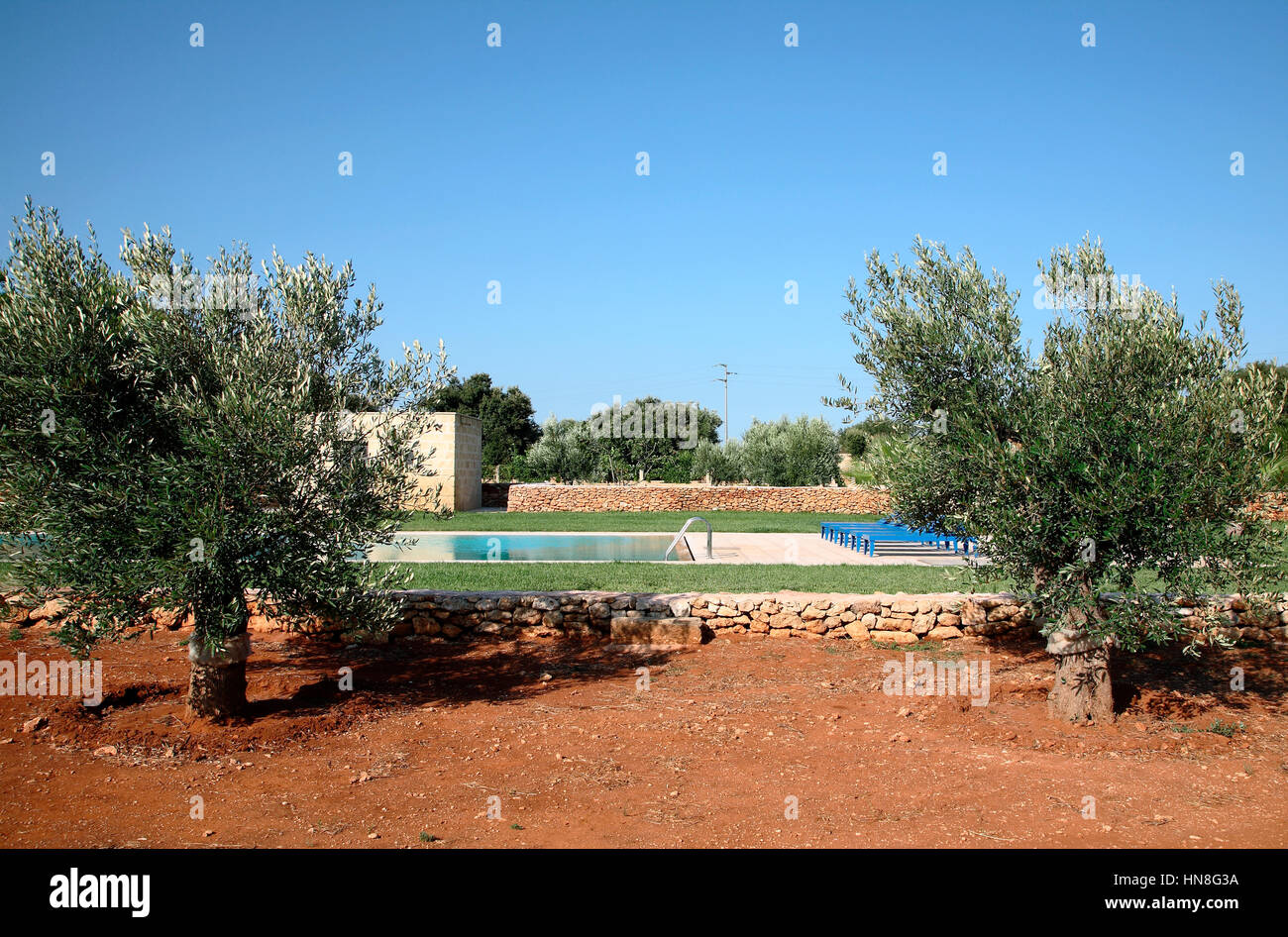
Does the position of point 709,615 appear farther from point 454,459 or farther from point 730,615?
point 454,459

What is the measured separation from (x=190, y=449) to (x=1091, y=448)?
22.3ft

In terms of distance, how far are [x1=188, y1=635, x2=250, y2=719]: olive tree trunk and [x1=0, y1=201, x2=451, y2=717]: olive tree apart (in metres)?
0.02

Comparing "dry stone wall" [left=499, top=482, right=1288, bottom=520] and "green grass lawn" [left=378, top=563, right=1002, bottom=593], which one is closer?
"green grass lawn" [left=378, top=563, right=1002, bottom=593]

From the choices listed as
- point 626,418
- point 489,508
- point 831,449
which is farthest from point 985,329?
point 626,418

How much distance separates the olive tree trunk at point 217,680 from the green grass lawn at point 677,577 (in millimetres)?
4050

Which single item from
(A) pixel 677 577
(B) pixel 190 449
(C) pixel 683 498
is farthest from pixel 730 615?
(C) pixel 683 498

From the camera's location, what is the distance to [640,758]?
6.13m

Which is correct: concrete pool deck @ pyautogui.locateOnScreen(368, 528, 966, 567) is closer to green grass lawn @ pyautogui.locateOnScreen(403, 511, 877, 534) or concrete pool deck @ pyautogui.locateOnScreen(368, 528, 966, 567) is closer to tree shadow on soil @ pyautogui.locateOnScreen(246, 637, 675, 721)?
green grass lawn @ pyautogui.locateOnScreen(403, 511, 877, 534)

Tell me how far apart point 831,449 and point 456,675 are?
3391 cm

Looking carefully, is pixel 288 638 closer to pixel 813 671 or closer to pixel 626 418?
pixel 813 671

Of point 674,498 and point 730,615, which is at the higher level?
point 674,498

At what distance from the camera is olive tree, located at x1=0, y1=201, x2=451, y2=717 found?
5.88 meters

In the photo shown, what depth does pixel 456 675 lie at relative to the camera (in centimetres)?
847

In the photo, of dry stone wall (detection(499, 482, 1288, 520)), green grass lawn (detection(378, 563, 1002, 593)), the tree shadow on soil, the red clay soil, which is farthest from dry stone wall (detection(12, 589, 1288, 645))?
dry stone wall (detection(499, 482, 1288, 520))
